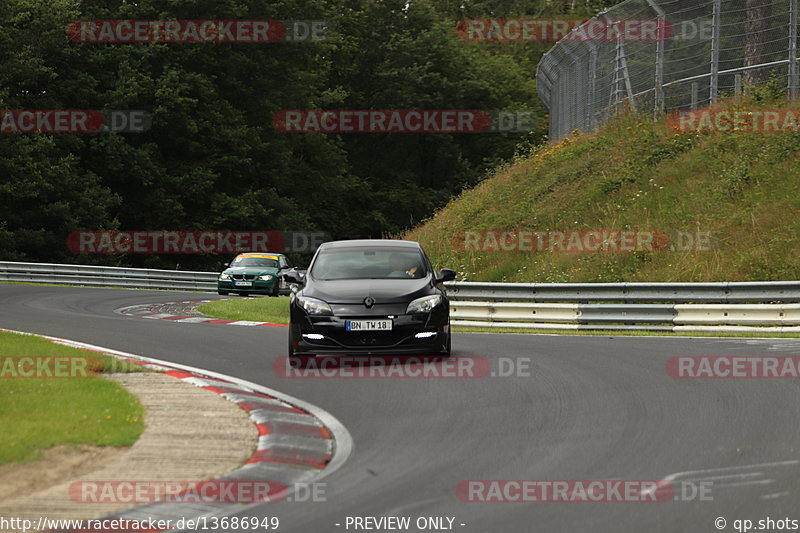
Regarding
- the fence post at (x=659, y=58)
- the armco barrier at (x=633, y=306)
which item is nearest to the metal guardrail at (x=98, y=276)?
the fence post at (x=659, y=58)

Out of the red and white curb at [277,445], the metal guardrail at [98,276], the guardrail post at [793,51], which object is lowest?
the red and white curb at [277,445]

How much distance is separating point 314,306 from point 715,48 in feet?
50.1

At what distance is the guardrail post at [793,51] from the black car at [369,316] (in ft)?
44.5

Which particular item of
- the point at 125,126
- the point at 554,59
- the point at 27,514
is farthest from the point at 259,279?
the point at 27,514

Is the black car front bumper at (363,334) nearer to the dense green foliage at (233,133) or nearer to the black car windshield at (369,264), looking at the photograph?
the black car windshield at (369,264)

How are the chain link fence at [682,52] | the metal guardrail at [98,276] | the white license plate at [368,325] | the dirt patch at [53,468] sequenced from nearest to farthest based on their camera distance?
the dirt patch at [53,468] → the white license plate at [368,325] → the chain link fence at [682,52] → the metal guardrail at [98,276]

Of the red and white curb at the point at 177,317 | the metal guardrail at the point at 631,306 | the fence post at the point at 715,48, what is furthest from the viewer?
the fence post at the point at 715,48

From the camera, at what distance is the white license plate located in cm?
1343

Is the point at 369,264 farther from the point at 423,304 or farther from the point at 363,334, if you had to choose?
the point at 363,334

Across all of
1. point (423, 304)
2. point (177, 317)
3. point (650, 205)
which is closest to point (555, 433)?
point (423, 304)

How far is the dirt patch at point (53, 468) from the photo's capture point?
7.02 meters

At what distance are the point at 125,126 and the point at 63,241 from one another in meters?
7.09

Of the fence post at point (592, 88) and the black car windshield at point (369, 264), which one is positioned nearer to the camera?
the black car windshield at point (369, 264)

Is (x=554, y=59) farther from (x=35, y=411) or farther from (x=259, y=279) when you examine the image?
(x=35, y=411)
